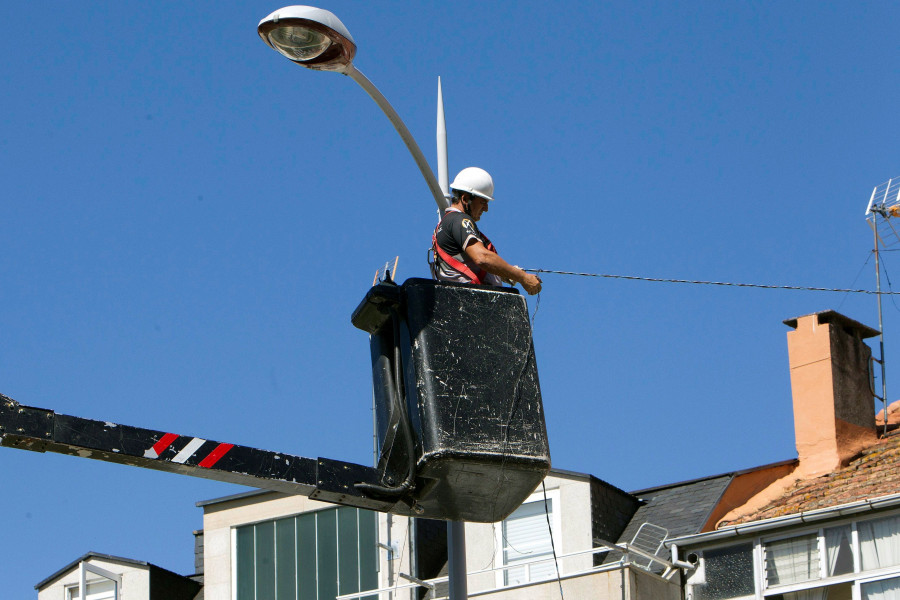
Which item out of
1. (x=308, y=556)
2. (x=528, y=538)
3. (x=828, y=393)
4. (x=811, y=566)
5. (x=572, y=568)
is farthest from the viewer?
(x=308, y=556)

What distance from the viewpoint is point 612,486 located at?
76.5 ft

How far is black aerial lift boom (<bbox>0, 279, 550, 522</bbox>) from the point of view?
8.31 m

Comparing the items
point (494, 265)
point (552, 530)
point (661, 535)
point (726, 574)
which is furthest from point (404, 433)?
point (661, 535)

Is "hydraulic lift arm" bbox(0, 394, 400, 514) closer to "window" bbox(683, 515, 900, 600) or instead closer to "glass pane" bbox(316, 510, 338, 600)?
"window" bbox(683, 515, 900, 600)

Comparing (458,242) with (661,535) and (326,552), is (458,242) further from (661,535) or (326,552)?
(326,552)

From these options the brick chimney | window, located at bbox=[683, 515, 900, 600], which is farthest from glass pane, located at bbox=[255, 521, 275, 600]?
the brick chimney

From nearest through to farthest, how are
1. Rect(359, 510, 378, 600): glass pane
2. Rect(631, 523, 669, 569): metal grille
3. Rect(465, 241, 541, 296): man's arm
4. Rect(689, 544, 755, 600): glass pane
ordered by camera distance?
Rect(465, 241, 541, 296): man's arm
Rect(689, 544, 755, 600): glass pane
Rect(631, 523, 669, 569): metal grille
Rect(359, 510, 378, 600): glass pane

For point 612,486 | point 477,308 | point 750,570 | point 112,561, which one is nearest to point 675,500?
point 612,486

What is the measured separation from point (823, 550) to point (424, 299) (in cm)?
1324

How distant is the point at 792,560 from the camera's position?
20.8 metres

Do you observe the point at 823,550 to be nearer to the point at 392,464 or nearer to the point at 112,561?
the point at 112,561

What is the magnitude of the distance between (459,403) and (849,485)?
47.2ft

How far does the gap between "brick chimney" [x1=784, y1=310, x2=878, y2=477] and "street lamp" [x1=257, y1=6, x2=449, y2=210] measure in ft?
45.8

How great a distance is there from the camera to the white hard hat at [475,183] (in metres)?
10.1
